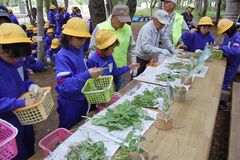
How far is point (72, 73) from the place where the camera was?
2.20 metres

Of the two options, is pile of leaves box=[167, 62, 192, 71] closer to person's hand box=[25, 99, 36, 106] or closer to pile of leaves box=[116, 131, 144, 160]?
pile of leaves box=[116, 131, 144, 160]

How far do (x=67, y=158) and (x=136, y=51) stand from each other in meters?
2.85

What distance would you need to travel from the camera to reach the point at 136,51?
4.06 meters

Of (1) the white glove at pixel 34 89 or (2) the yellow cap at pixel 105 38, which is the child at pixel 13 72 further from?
(2) the yellow cap at pixel 105 38

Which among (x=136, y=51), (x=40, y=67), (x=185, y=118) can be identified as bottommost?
(x=40, y=67)

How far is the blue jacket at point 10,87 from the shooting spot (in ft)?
5.44

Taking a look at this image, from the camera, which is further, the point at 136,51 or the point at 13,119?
the point at 136,51

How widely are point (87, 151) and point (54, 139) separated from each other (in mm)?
421

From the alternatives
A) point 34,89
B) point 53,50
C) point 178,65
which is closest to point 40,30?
point 53,50

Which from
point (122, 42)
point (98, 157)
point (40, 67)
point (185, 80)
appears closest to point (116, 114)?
point (98, 157)

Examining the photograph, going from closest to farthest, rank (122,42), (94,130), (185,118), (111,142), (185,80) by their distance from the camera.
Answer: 1. (111,142)
2. (94,130)
3. (185,118)
4. (185,80)
5. (122,42)

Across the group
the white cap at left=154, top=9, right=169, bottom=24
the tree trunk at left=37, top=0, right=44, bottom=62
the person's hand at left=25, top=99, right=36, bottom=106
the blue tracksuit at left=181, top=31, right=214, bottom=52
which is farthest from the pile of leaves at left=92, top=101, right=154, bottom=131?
the tree trunk at left=37, top=0, right=44, bottom=62

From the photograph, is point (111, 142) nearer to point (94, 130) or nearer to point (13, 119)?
point (94, 130)

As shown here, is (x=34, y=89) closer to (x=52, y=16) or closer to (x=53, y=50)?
(x=53, y=50)
